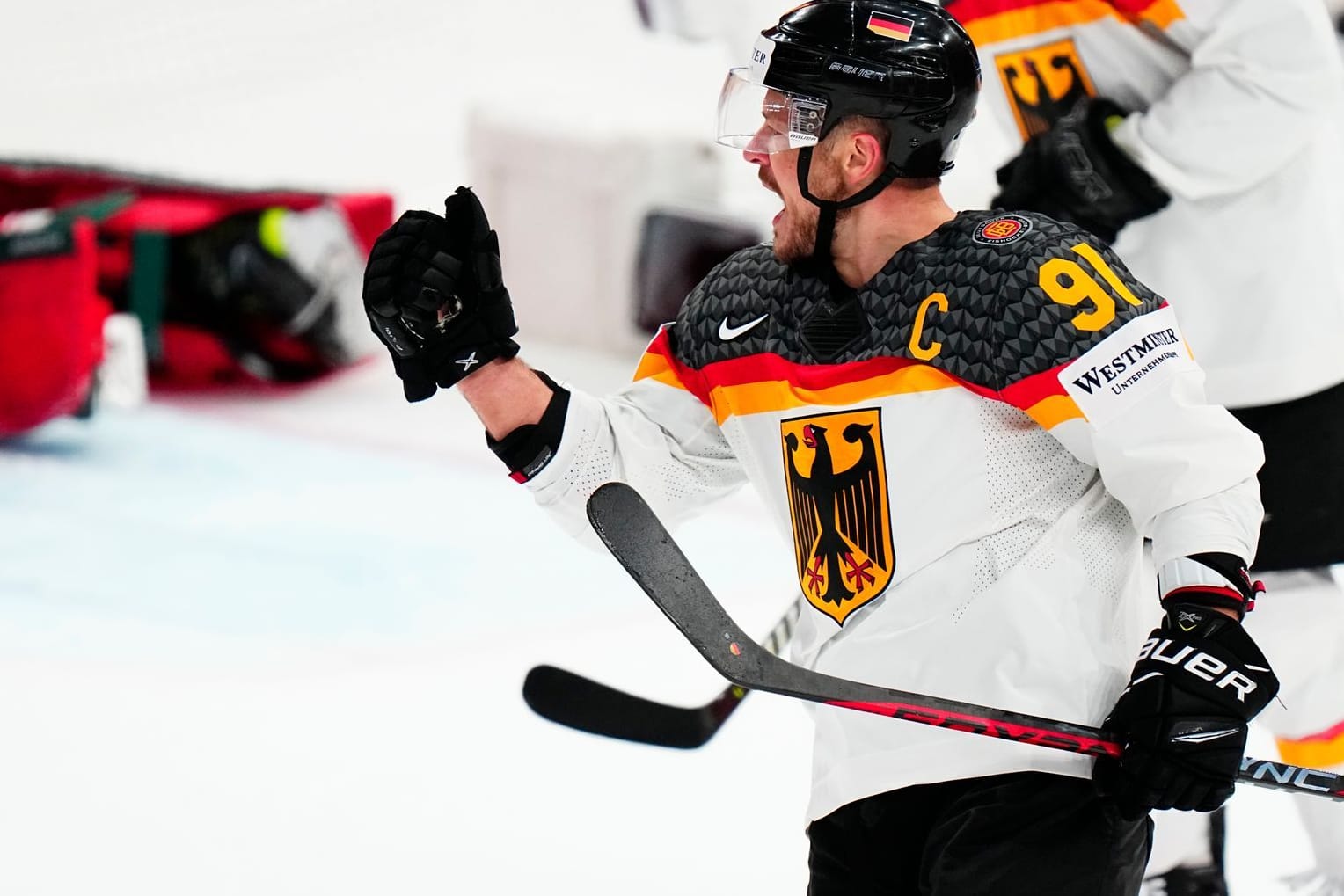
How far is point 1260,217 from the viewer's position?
200 centimetres

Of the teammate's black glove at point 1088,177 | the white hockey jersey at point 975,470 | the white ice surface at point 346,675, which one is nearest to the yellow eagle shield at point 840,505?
the white hockey jersey at point 975,470

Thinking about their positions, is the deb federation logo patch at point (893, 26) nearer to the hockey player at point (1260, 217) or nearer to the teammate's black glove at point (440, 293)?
the teammate's black glove at point (440, 293)

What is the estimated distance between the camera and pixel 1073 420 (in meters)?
1.42

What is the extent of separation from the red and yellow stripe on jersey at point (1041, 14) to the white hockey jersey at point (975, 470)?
0.59 metres

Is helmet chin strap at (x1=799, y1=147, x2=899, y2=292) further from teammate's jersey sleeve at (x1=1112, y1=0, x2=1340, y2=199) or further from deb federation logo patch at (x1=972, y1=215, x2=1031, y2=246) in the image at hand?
teammate's jersey sleeve at (x1=1112, y1=0, x2=1340, y2=199)

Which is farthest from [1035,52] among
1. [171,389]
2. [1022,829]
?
[171,389]

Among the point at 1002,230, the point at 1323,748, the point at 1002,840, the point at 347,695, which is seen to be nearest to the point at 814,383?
the point at 1002,230

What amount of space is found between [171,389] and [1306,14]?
3744mm

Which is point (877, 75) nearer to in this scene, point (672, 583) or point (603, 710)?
point (672, 583)

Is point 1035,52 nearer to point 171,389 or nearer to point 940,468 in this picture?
point 940,468

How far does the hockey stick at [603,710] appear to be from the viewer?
1750 mm

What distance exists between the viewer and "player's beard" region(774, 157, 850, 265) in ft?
5.12

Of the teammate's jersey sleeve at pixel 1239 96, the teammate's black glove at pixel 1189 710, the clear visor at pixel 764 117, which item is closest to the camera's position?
the teammate's black glove at pixel 1189 710

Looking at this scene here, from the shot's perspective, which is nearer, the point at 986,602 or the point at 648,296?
the point at 986,602
